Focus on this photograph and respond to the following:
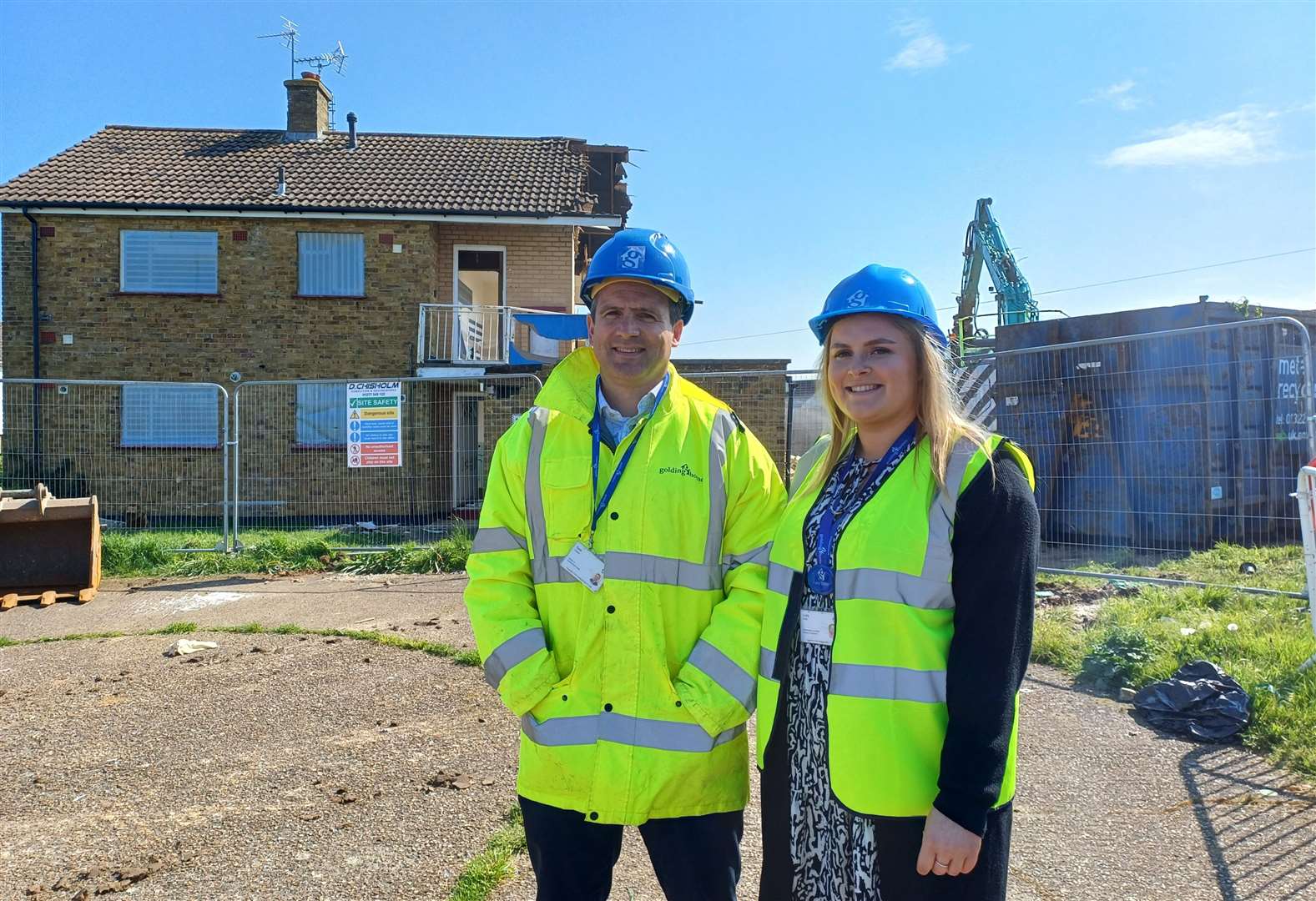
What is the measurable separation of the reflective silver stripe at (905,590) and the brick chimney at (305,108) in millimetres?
21323

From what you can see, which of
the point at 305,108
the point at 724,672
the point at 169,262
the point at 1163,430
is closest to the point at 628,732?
the point at 724,672

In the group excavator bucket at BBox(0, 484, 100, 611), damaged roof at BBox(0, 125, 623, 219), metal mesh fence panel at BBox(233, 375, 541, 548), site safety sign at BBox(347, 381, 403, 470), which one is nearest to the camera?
excavator bucket at BBox(0, 484, 100, 611)

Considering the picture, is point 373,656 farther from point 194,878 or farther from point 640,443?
point 640,443

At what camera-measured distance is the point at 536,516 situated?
2.24 meters

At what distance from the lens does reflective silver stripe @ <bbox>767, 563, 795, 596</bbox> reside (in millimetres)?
2035

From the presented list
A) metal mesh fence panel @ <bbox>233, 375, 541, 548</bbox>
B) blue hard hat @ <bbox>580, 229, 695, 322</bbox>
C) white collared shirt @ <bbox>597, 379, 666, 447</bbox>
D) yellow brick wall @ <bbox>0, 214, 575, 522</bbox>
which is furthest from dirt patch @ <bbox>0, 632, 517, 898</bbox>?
yellow brick wall @ <bbox>0, 214, 575, 522</bbox>

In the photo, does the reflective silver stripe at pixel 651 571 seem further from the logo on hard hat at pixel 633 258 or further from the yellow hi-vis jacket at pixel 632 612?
the logo on hard hat at pixel 633 258

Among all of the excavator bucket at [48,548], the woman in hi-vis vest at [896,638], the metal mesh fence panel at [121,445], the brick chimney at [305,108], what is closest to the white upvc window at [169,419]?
the metal mesh fence panel at [121,445]

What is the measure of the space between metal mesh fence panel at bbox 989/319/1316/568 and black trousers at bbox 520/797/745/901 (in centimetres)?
649

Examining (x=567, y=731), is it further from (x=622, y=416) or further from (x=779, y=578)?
(x=622, y=416)

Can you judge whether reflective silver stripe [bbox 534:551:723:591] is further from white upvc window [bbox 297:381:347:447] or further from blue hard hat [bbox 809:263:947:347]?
white upvc window [bbox 297:381:347:447]

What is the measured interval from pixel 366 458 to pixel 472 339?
7.42 m

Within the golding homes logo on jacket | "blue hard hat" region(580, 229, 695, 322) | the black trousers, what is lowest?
the black trousers

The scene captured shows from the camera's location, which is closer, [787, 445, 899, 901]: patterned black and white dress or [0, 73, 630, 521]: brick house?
[787, 445, 899, 901]: patterned black and white dress
